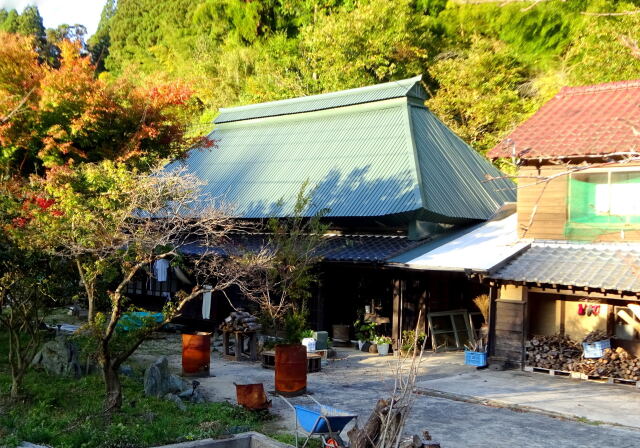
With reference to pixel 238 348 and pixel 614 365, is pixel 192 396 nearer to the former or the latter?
pixel 238 348

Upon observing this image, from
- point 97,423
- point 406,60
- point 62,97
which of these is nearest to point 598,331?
point 97,423

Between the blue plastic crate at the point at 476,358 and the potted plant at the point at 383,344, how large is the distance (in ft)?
7.88

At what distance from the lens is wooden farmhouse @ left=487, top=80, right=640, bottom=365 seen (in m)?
13.3

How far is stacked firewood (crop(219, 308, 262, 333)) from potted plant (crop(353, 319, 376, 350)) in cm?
317

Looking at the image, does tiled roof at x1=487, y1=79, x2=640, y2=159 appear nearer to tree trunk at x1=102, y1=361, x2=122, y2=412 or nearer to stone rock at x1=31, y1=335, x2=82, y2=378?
tree trunk at x1=102, y1=361, x2=122, y2=412

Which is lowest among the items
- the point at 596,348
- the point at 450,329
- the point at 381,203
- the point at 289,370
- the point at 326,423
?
the point at 289,370

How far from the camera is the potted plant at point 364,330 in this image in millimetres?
16980

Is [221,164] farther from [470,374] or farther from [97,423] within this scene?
[97,423]

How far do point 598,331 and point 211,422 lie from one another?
9.04 m

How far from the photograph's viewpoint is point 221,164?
2317 cm

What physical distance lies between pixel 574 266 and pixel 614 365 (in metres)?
2.14

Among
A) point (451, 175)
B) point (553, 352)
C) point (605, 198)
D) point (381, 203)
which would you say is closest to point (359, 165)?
point (381, 203)

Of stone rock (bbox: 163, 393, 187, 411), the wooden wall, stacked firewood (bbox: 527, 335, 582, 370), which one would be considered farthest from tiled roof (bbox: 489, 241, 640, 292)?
stone rock (bbox: 163, 393, 187, 411)

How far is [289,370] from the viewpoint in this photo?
11258 mm
